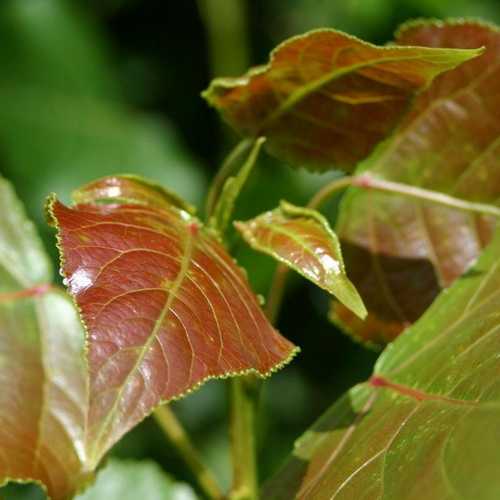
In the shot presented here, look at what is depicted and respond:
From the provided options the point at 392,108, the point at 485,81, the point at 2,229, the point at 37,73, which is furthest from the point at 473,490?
the point at 37,73

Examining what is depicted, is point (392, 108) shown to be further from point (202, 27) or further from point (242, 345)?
point (202, 27)

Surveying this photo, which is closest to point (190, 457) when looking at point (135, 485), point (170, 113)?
point (135, 485)

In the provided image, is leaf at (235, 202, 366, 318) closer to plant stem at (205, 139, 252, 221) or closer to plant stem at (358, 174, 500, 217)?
plant stem at (205, 139, 252, 221)

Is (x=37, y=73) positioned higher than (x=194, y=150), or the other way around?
(x=37, y=73)

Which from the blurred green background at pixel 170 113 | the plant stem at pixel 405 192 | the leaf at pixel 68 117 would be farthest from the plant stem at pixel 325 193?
the leaf at pixel 68 117

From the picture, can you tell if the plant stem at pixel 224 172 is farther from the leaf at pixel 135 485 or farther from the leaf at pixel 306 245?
the leaf at pixel 135 485

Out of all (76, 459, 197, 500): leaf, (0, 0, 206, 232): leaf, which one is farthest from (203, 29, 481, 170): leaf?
(0, 0, 206, 232): leaf
